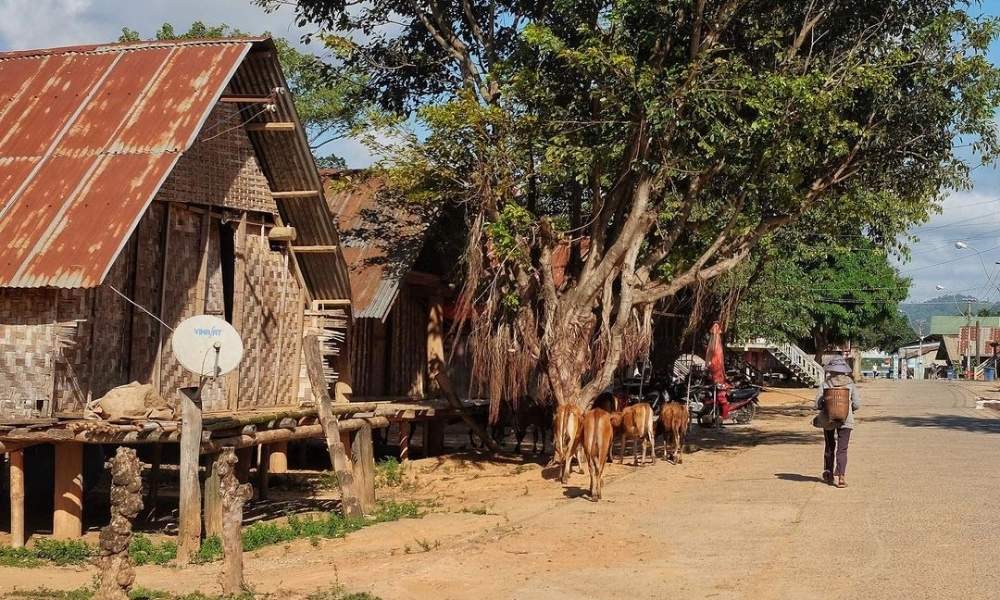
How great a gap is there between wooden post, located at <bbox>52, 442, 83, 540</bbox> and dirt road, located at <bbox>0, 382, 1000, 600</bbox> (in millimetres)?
1402

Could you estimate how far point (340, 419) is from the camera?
14656 mm

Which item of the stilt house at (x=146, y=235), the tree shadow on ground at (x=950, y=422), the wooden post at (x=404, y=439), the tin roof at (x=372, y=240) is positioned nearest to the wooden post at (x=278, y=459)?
the wooden post at (x=404, y=439)

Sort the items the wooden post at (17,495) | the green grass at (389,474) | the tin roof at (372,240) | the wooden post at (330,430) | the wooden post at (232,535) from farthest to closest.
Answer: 1. the tin roof at (372,240)
2. the green grass at (389,474)
3. the wooden post at (330,430)
4. the wooden post at (17,495)
5. the wooden post at (232,535)

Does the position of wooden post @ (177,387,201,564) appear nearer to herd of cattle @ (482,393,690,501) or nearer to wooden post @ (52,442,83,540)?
wooden post @ (52,442,83,540)

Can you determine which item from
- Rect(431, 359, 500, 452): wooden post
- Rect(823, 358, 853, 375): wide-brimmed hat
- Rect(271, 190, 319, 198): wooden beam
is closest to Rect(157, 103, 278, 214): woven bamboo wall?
Rect(271, 190, 319, 198): wooden beam

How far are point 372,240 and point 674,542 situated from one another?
10.8m

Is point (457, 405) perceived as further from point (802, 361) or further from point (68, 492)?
point (802, 361)

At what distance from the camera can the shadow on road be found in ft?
51.4

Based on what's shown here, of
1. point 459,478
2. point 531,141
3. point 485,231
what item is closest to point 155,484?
point 459,478

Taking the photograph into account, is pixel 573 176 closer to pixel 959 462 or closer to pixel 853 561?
pixel 959 462

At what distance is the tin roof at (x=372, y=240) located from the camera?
19344mm

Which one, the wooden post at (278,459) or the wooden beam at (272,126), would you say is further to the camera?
the wooden post at (278,459)

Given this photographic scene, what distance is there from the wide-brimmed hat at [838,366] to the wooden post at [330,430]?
6442mm

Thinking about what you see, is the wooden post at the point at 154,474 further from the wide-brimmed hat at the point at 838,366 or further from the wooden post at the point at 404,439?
the wide-brimmed hat at the point at 838,366
